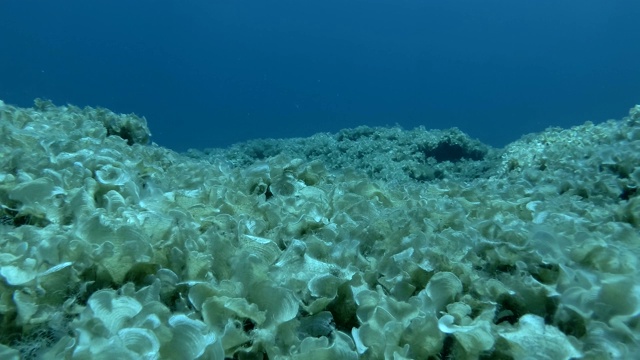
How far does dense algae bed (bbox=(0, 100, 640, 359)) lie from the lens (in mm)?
1688

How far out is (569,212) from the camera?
316 cm

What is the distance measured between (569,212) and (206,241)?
97.4 inches

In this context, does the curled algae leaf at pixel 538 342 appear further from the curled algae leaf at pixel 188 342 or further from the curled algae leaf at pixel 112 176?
the curled algae leaf at pixel 112 176

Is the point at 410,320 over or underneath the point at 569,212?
underneath

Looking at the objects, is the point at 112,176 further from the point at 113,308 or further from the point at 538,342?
the point at 538,342

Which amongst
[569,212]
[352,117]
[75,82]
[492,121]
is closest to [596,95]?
[492,121]

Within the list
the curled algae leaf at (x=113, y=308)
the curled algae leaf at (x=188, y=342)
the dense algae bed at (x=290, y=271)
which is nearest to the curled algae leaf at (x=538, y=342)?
the dense algae bed at (x=290, y=271)

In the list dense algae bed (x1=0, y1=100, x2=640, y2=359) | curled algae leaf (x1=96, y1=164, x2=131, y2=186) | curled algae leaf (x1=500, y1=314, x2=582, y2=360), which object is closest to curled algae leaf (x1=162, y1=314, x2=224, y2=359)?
dense algae bed (x1=0, y1=100, x2=640, y2=359)

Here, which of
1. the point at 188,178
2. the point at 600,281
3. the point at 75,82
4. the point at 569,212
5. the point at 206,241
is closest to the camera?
the point at 600,281

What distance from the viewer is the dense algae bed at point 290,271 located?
1688 mm

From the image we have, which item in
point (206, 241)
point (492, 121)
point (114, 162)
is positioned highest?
point (492, 121)

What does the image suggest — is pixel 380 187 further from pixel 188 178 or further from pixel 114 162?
pixel 114 162

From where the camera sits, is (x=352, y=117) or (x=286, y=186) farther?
(x=352, y=117)

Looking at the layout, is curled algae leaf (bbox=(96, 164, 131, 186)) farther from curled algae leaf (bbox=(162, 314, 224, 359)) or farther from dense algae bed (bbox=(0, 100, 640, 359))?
curled algae leaf (bbox=(162, 314, 224, 359))
